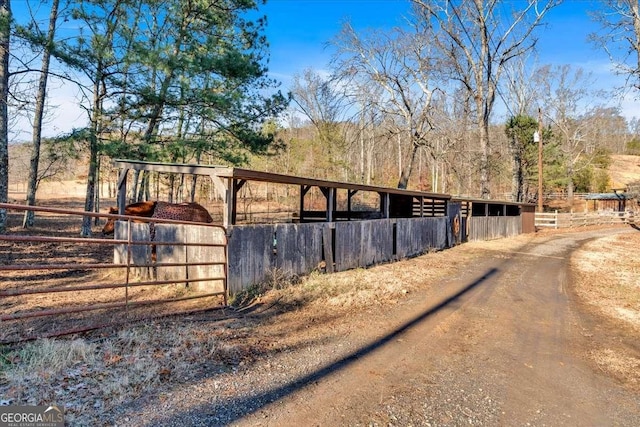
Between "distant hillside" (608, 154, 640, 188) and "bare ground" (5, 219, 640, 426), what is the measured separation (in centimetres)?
6591

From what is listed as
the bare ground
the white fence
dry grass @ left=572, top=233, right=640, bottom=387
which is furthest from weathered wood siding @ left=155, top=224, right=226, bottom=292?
the white fence

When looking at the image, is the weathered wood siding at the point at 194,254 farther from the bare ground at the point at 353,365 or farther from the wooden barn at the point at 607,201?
the wooden barn at the point at 607,201

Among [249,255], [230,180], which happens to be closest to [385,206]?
[249,255]

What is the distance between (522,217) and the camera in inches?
945

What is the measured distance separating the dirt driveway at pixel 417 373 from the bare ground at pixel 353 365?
0.6 inches

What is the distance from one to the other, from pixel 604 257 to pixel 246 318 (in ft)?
42.9

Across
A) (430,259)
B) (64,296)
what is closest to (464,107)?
(430,259)

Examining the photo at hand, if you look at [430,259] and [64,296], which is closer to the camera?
[64,296]

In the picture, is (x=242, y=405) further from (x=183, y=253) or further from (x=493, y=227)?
(x=493, y=227)

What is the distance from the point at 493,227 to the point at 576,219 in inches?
534

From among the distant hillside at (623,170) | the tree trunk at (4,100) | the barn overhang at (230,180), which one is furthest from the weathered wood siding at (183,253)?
the distant hillside at (623,170)

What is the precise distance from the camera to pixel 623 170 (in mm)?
63812

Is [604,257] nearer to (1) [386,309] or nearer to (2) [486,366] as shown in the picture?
(1) [386,309]

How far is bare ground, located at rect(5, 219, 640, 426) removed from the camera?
290cm
